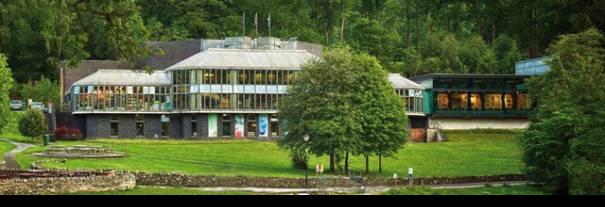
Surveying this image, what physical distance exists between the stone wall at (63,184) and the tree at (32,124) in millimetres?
34262

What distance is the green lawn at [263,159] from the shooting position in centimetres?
6059

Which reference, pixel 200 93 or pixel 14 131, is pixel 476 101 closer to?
pixel 200 93

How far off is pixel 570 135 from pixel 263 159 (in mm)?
25151

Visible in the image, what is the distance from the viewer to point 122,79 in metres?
91.7

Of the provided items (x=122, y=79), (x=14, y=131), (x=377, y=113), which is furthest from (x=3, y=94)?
A: (x=377, y=113)

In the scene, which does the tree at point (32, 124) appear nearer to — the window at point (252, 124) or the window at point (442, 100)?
the window at point (252, 124)

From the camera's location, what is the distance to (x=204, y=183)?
54.1 m

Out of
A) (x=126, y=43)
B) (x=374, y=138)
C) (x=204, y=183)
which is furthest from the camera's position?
(x=374, y=138)

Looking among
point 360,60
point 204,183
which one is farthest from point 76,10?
point 360,60

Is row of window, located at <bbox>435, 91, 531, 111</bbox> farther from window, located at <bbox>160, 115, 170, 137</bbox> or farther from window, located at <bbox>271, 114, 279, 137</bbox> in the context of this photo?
window, located at <bbox>160, 115, 170, 137</bbox>

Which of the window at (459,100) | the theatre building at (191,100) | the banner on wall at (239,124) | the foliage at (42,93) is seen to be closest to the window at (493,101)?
the window at (459,100)
